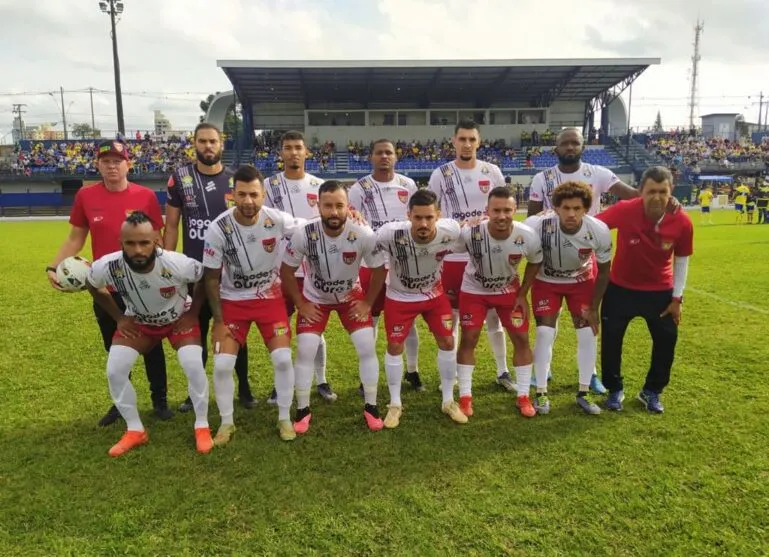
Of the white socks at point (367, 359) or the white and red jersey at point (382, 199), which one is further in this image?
the white and red jersey at point (382, 199)

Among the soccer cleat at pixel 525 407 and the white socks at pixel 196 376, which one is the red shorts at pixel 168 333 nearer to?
the white socks at pixel 196 376

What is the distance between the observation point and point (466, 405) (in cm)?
455

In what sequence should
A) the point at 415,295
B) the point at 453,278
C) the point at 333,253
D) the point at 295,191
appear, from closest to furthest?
the point at 333,253, the point at 415,295, the point at 295,191, the point at 453,278

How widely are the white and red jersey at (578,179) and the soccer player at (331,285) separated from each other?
182 centimetres

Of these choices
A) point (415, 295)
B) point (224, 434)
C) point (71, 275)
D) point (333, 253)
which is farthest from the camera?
point (415, 295)

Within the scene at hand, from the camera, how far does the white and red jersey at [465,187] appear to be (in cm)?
511

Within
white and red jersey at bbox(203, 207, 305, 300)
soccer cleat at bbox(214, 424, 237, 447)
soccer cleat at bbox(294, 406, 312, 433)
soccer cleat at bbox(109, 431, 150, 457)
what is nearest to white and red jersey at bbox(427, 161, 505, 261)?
white and red jersey at bbox(203, 207, 305, 300)

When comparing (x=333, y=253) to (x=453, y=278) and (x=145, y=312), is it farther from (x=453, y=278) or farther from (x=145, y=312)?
(x=145, y=312)

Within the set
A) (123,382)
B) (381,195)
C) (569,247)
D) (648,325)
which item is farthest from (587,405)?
(123,382)

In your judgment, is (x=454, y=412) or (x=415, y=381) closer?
(x=454, y=412)

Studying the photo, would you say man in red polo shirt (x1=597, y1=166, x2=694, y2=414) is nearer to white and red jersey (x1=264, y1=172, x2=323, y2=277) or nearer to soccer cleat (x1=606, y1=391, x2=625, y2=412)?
soccer cleat (x1=606, y1=391, x2=625, y2=412)

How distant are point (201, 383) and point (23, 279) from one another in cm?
946

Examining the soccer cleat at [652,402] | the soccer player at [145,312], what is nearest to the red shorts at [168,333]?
the soccer player at [145,312]

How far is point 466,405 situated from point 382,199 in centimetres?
205
